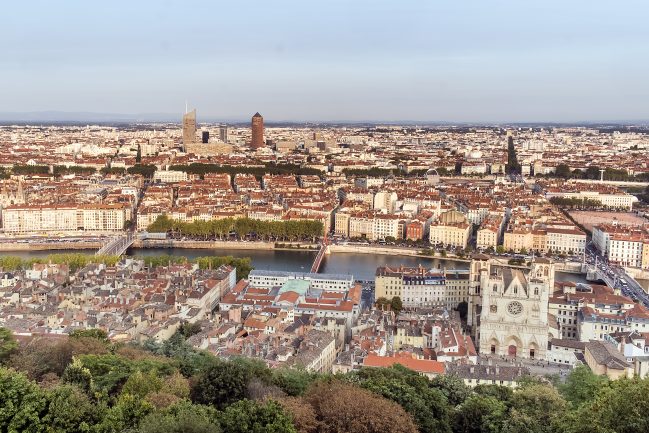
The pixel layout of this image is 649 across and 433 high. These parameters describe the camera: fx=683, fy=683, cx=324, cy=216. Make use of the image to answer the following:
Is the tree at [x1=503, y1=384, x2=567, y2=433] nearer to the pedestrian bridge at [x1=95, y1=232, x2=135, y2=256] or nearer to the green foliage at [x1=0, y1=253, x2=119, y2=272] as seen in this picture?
the green foliage at [x1=0, y1=253, x2=119, y2=272]

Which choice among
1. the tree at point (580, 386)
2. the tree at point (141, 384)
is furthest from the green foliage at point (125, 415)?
the tree at point (580, 386)

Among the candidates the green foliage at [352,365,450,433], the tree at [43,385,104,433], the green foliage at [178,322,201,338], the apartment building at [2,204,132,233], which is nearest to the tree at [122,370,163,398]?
the tree at [43,385,104,433]

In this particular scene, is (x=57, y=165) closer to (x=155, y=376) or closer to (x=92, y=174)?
(x=92, y=174)

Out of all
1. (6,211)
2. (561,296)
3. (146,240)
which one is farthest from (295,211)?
(561,296)

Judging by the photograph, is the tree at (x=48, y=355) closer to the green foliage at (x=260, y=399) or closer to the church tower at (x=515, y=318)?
the green foliage at (x=260, y=399)

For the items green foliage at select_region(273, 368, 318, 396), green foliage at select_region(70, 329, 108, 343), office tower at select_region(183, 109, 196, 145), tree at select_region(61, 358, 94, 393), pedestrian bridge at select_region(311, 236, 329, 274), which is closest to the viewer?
tree at select_region(61, 358, 94, 393)

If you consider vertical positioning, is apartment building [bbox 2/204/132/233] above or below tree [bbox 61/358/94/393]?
below
